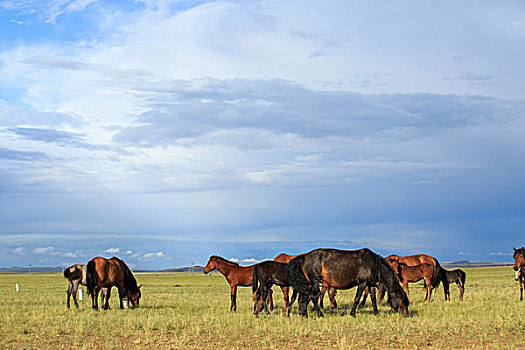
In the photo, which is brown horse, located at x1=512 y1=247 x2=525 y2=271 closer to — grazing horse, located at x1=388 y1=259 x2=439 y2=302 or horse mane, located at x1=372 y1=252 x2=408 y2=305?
grazing horse, located at x1=388 y1=259 x2=439 y2=302

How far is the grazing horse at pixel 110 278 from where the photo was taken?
21.0m

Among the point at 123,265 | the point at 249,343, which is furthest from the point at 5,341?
the point at 123,265

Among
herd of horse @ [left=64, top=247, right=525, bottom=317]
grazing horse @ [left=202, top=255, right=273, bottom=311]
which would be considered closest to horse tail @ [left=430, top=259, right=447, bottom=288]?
herd of horse @ [left=64, top=247, right=525, bottom=317]

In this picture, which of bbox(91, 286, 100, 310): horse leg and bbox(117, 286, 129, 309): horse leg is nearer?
bbox(91, 286, 100, 310): horse leg

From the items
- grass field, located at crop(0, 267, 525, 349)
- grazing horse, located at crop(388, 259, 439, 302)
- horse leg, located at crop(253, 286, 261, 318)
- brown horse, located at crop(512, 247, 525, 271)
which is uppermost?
brown horse, located at crop(512, 247, 525, 271)

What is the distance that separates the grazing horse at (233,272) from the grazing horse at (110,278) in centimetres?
352

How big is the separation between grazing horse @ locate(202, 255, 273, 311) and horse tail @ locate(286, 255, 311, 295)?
2.56 m

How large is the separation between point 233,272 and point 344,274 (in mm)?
5001

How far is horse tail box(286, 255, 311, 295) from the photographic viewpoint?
18344 mm

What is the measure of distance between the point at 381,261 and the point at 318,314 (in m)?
2.80

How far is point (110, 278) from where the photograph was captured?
2144 centimetres

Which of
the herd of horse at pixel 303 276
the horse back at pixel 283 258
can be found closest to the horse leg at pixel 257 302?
the herd of horse at pixel 303 276

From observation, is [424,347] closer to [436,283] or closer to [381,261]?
[381,261]

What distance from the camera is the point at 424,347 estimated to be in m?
12.8
